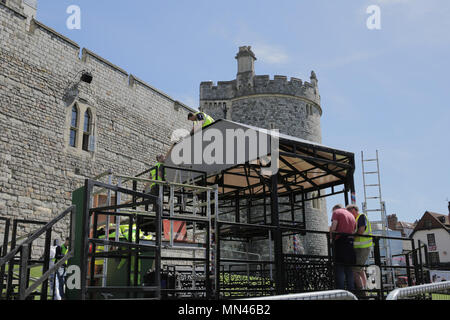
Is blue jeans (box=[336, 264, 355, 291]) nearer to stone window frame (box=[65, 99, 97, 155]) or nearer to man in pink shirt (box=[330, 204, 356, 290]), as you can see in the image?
man in pink shirt (box=[330, 204, 356, 290])

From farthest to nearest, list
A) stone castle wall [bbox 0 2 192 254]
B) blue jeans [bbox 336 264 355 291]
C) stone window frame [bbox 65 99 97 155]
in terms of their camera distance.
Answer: stone window frame [bbox 65 99 97 155], stone castle wall [bbox 0 2 192 254], blue jeans [bbox 336 264 355 291]

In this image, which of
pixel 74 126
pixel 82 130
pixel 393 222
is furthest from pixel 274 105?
pixel 393 222

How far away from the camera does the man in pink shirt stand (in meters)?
7.55

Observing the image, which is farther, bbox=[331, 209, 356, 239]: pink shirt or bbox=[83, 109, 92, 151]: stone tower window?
bbox=[83, 109, 92, 151]: stone tower window

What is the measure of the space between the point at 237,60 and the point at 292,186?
19332 millimetres

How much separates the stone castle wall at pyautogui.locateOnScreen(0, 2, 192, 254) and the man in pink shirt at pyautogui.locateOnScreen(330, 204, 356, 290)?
10.5 metres

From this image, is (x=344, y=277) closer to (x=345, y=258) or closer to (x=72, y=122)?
(x=345, y=258)

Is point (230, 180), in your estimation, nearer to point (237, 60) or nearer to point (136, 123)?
point (136, 123)

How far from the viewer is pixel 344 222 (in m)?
7.77

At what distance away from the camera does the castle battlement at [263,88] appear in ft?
91.4

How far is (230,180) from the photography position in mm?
12273

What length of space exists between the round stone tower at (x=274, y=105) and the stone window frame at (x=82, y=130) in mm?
11796

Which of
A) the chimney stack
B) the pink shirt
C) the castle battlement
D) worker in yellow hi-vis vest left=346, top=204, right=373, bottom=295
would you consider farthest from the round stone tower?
the chimney stack
